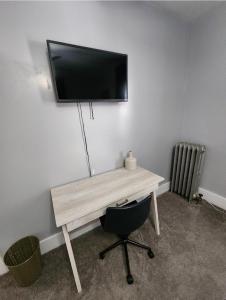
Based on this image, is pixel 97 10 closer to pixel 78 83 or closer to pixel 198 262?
pixel 78 83

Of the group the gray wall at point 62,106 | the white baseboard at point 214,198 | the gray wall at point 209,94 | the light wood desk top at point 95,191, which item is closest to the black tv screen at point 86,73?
the gray wall at point 62,106

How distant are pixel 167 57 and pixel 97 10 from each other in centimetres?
105

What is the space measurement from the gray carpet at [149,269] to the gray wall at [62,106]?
1.33 feet

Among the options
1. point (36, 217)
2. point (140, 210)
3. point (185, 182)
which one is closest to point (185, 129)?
point (185, 182)

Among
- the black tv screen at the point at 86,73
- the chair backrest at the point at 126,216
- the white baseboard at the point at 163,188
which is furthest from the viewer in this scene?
the white baseboard at the point at 163,188

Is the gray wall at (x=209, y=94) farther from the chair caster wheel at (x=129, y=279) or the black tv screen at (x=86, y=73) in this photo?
the chair caster wheel at (x=129, y=279)

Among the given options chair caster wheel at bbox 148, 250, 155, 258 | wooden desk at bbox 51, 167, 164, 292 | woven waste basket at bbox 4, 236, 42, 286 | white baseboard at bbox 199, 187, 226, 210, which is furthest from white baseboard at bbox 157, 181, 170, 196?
woven waste basket at bbox 4, 236, 42, 286

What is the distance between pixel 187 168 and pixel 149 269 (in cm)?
142

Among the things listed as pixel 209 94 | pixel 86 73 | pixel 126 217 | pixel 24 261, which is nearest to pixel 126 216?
pixel 126 217

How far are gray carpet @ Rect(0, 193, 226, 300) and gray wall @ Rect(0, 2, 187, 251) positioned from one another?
0.41 m

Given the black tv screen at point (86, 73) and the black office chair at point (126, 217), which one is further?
the black tv screen at point (86, 73)

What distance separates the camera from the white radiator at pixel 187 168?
205 cm

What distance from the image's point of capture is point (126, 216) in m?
1.09

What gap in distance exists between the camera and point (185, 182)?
2238mm
